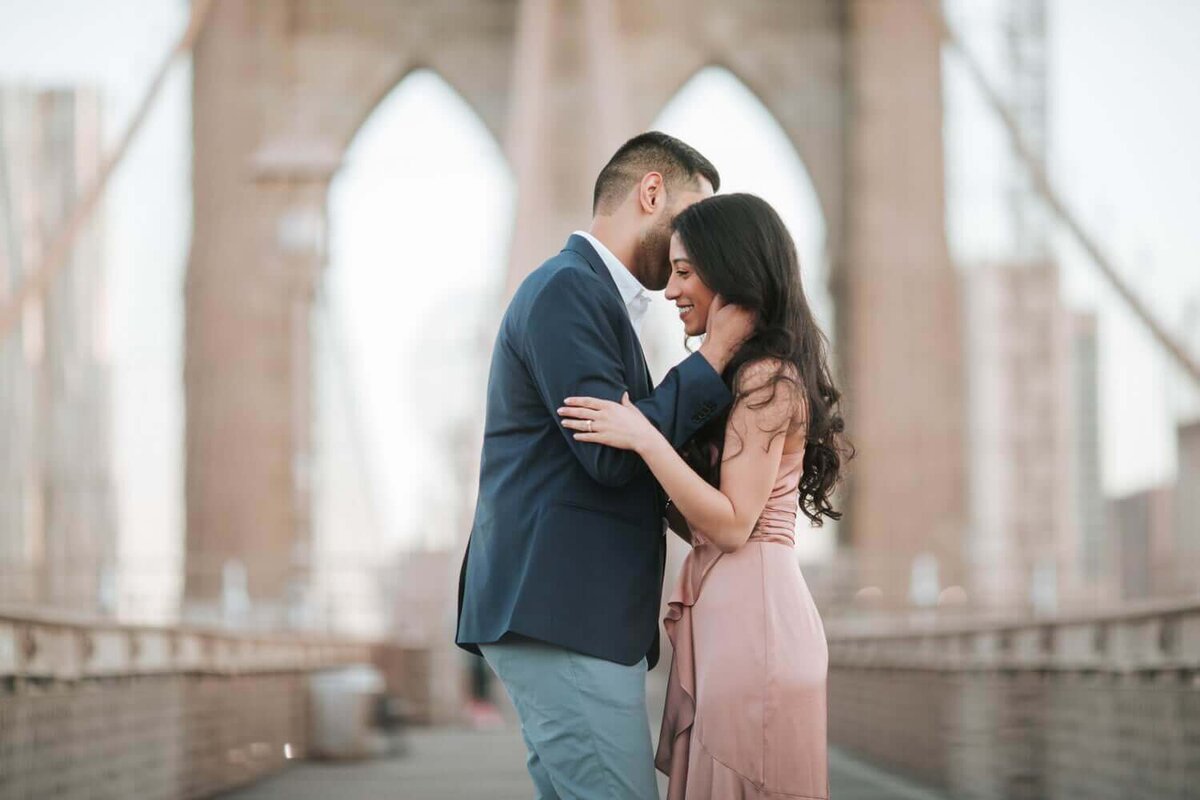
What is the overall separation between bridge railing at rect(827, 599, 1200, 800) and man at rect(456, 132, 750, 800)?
7.01 feet

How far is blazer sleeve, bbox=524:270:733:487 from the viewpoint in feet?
7.32

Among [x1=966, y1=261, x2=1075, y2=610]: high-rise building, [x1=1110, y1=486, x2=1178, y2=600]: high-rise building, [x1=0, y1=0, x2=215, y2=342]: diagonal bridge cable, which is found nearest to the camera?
[x1=0, y1=0, x2=215, y2=342]: diagonal bridge cable

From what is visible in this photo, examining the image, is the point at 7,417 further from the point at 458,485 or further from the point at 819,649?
the point at 819,649

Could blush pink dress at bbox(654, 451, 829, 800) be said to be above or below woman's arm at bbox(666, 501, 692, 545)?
below

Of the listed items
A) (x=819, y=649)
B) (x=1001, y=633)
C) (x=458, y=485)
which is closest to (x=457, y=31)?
(x=458, y=485)

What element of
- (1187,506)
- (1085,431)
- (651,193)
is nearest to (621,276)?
(651,193)

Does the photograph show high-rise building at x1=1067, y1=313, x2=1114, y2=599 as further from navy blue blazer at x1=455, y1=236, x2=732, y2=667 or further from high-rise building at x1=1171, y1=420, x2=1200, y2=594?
navy blue blazer at x1=455, y1=236, x2=732, y2=667

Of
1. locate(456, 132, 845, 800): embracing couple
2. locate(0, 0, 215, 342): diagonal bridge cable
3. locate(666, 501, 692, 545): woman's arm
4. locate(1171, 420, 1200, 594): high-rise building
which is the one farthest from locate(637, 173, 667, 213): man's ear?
locate(0, 0, 215, 342): diagonal bridge cable

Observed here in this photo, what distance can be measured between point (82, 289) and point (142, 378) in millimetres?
15391

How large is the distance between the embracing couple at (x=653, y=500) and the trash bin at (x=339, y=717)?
20.1 feet

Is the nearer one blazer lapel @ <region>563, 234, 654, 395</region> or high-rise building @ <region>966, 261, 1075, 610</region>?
blazer lapel @ <region>563, 234, 654, 395</region>

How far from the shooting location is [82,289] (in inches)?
1452

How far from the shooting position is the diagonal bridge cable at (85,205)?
18.0 m

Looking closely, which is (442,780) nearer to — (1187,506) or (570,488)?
(570,488)
